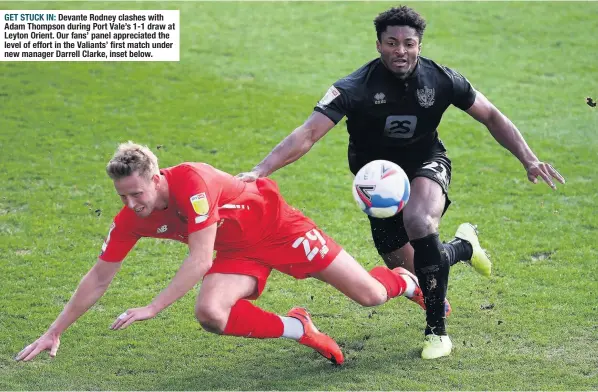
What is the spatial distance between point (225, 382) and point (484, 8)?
12.8 metres

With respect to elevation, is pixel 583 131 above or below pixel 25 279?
above

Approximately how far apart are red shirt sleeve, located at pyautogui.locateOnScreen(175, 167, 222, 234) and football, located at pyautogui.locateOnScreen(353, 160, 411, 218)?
1103 mm

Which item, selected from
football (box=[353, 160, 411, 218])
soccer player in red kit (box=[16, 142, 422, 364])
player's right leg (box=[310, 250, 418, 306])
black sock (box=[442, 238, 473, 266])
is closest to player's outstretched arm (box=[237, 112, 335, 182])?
soccer player in red kit (box=[16, 142, 422, 364])

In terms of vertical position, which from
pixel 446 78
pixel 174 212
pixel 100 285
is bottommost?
pixel 100 285

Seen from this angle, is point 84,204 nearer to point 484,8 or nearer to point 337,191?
point 337,191

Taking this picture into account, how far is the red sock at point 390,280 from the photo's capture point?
7.54 metres

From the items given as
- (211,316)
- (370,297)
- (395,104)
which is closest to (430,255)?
(370,297)

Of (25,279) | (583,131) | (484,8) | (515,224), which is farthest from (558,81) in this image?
→ (25,279)

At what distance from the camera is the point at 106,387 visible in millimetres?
6770

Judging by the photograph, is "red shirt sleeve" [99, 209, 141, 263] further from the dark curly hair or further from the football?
the dark curly hair

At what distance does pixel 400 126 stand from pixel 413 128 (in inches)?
4.6

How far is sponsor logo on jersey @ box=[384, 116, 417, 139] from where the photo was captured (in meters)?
7.45

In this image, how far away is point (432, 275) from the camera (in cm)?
722

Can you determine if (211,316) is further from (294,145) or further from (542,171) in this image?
(542,171)
